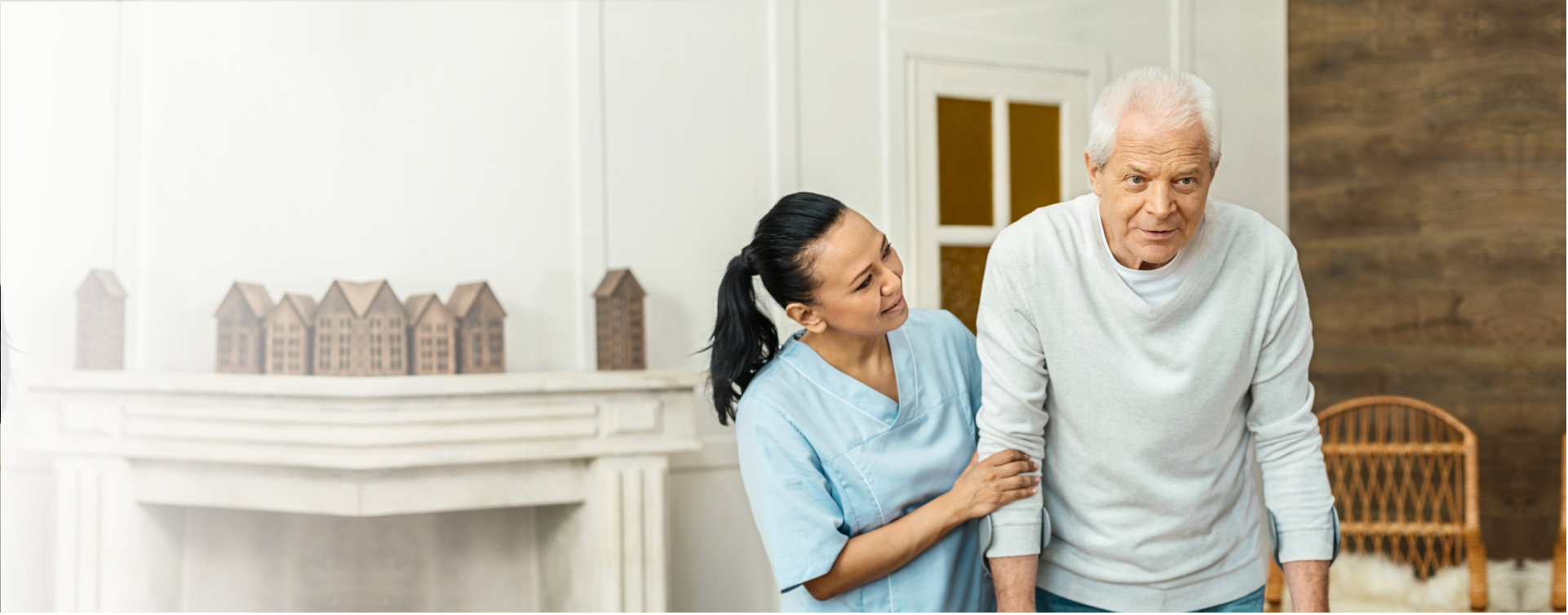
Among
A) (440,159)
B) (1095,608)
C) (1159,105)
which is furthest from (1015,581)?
(440,159)

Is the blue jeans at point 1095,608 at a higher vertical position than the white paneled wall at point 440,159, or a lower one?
lower

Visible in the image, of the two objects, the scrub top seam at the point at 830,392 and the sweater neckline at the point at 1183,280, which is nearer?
the sweater neckline at the point at 1183,280

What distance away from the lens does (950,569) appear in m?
1.48

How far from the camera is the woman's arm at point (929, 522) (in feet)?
4.51

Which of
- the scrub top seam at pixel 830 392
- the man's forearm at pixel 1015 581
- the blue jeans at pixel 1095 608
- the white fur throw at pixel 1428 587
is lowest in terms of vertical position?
the white fur throw at pixel 1428 587

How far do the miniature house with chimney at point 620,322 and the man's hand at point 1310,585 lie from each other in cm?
165

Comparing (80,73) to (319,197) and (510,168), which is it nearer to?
(319,197)

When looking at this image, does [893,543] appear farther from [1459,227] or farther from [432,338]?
[1459,227]

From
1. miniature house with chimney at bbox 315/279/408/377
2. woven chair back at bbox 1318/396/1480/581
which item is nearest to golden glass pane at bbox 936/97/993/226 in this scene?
woven chair back at bbox 1318/396/1480/581

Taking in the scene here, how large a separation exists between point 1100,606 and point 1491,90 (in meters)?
2.60

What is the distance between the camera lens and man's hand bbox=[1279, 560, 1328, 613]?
4.43ft

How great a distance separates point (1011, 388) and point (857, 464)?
25 centimetres

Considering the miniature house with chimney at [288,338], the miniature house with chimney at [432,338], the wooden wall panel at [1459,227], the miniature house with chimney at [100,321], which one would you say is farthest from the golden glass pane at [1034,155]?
the miniature house with chimney at [100,321]

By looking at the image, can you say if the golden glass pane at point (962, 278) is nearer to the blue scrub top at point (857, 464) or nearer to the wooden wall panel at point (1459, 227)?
the wooden wall panel at point (1459, 227)
